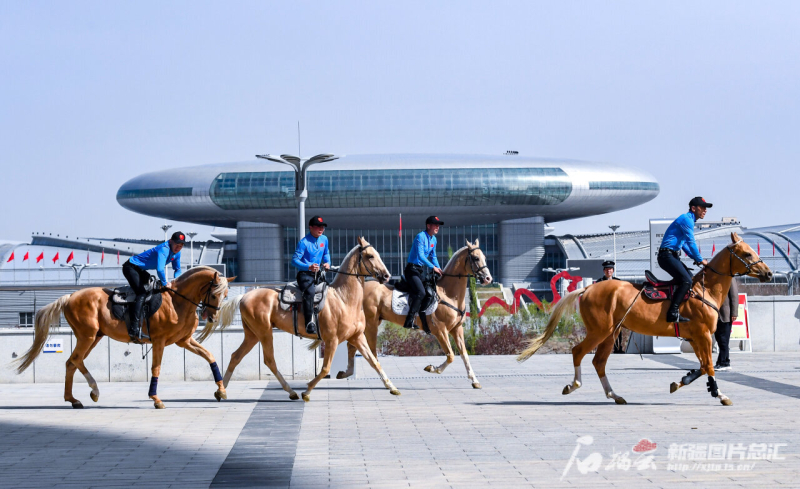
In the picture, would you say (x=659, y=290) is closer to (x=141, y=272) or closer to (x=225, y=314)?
(x=225, y=314)

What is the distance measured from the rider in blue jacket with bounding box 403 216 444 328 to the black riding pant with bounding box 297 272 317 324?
6.76 feet

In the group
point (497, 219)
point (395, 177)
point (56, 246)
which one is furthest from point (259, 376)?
point (56, 246)

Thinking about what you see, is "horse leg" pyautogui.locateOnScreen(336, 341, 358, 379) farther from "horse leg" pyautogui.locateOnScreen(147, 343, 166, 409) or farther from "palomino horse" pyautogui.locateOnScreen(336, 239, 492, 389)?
"horse leg" pyautogui.locateOnScreen(147, 343, 166, 409)

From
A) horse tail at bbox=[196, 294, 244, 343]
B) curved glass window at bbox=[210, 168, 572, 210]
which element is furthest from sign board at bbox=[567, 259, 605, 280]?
horse tail at bbox=[196, 294, 244, 343]

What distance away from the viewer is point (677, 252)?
506 inches

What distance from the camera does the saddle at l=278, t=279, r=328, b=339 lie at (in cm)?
1352

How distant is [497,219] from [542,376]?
80.5m

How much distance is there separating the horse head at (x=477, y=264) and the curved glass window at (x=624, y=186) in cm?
8244

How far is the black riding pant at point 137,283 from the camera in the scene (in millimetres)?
12969

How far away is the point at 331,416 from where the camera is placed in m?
11.8

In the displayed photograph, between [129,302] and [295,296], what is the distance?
2.20 m

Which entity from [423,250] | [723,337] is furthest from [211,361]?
[723,337]

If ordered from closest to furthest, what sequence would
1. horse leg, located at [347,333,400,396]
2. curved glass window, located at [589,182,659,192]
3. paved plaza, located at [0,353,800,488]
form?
paved plaza, located at [0,353,800,488] → horse leg, located at [347,333,400,396] → curved glass window, located at [589,182,659,192]

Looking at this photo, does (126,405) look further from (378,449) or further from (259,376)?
(378,449)
